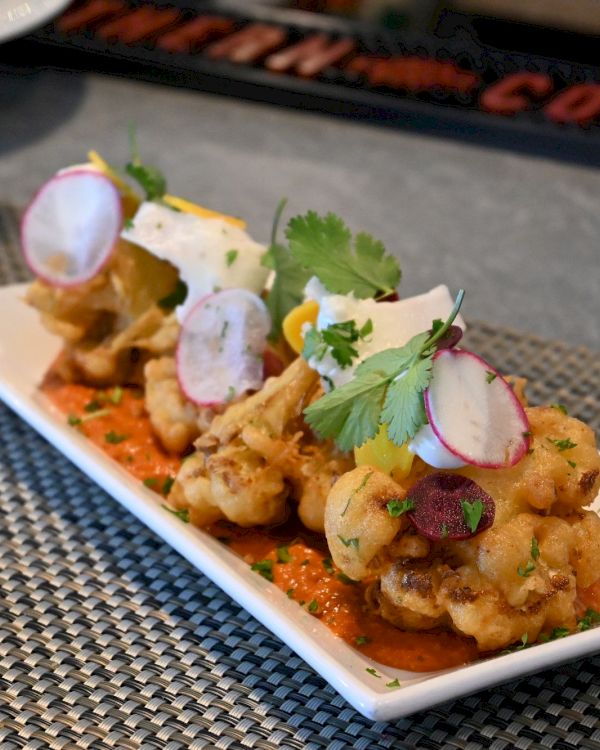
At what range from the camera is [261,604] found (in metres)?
1.90

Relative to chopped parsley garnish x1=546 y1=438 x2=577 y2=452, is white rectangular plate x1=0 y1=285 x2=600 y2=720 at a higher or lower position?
lower

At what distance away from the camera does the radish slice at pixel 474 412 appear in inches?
73.0

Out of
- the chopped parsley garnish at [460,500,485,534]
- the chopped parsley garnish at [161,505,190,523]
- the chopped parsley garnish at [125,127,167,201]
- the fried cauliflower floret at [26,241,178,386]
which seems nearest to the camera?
the chopped parsley garnish at [460,500,485,534]

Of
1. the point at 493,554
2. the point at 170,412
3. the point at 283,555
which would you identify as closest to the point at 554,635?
the point at 493,554

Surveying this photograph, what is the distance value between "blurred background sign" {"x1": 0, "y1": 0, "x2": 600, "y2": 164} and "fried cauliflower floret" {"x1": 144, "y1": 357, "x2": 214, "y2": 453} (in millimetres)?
2706

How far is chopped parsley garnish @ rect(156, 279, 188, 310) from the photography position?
276 cm

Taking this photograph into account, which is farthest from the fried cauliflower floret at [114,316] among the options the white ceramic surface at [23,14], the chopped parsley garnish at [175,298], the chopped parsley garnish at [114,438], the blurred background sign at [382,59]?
the blurred background sign at [382,59]

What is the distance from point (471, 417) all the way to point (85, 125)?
154 inches

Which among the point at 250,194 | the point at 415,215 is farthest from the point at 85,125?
the point at 415,215

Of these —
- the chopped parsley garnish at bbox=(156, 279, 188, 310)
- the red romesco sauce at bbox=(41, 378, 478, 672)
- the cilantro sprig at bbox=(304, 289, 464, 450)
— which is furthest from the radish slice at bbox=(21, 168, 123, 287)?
the cilantro sprig at bbox=(304, 289, 464, 450)

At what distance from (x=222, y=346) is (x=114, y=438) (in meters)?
0.36

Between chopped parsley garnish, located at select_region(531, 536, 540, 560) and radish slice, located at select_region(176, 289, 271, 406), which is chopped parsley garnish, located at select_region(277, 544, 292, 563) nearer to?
radish slice, located at select_region(176, 289, 271, 406)

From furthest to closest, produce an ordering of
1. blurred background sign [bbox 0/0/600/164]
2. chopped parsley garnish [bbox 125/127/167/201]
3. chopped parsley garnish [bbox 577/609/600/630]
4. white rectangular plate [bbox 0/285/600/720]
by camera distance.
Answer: blurred background sign [bbox 0/0/600/164] < chopped parsley garnish [bbox 125/127/167/201] < chopped parsley garnish [bbox 577/609/600/630] < white rectangular plate [bbox 0/285/600/720]

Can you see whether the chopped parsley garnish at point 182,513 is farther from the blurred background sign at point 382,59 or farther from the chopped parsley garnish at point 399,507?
the blurred background sign at point 382,59
